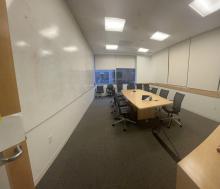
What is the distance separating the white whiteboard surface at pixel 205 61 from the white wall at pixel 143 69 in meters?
3.55

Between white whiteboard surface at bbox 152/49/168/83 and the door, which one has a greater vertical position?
white whiteboard surface at bbox 152/49/168/83

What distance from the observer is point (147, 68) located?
26.2 ft

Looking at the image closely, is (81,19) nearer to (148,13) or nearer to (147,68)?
(148,13)

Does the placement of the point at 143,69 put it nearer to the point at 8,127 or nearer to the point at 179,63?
the point at 179,63

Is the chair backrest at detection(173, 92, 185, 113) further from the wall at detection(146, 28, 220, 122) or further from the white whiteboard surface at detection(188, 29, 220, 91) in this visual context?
the white whiteboard surface at detection(188, 29, 220, 91)

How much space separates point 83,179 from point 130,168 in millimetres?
728

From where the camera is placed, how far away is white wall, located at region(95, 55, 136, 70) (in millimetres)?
7590

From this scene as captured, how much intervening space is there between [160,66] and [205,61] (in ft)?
9.58

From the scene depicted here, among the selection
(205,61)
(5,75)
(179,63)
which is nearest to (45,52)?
(5,75)

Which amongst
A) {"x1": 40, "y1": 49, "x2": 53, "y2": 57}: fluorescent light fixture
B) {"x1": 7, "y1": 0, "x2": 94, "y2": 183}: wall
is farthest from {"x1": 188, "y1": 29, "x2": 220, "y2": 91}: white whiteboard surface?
{"x1": 40, "y1": 49, "x2": 53, "y2": 57}: fluorescent light fixture

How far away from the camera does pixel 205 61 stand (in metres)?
3.89

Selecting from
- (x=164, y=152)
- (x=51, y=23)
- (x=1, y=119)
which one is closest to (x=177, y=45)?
(x=164, y=152)

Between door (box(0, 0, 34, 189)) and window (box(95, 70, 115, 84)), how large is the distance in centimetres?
708

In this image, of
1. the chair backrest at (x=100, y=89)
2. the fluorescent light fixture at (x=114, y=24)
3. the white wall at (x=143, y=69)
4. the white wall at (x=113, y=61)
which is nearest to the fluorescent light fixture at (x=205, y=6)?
the fluorescent light fixture at (x=114, y=24)
